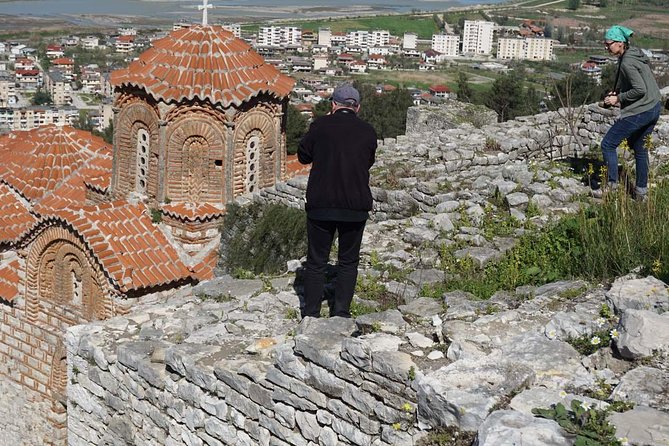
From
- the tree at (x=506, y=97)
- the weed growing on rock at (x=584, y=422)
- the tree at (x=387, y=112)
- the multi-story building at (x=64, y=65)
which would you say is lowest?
the multi-story building at (x=64, y=65)

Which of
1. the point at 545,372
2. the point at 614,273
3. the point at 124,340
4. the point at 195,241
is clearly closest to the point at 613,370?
the point at 545,372

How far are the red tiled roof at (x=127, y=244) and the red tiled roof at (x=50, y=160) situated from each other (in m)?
1.66

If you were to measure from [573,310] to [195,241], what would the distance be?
605 cm

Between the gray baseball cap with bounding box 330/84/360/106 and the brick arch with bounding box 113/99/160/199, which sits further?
the brick arch with bounding box 113/99/160/199

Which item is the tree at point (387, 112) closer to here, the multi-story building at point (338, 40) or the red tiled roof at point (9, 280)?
the red tiled roof at point (9, 280)

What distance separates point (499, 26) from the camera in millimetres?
129625

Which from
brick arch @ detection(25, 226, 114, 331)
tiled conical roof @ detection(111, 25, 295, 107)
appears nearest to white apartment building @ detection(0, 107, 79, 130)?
tiled conical roof @ detection(111, 25, 295, 107)

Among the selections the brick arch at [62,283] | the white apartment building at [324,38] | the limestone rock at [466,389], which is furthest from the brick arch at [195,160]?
→ the white apartment building at [324,38]

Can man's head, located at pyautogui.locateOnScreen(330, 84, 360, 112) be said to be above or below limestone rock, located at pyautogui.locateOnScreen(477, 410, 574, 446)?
above

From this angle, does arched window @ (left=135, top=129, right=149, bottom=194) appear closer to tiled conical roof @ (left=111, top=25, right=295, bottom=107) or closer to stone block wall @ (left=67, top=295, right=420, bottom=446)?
tiled conical roof @ (left=111, top=25, right=295, bottom=107)

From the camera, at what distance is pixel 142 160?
10.6 meters

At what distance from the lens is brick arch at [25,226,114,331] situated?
9312 mm

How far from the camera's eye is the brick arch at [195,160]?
33.4ft

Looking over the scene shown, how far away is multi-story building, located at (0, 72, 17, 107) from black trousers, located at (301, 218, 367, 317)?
3274 inches
